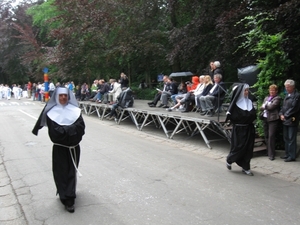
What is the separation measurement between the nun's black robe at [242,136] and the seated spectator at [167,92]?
6.43 meters

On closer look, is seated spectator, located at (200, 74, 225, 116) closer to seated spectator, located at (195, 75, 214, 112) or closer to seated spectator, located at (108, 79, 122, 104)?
seated spectator, located at (195, 75, 214, 112)

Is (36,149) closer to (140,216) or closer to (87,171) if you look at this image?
(87,171)

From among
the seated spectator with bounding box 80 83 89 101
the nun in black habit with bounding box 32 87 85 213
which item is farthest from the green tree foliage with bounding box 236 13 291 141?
the seated spectator with bounding box 80 83 89 101

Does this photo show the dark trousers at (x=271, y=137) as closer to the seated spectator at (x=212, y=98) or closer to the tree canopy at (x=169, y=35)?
the tree canopy at (x=169, y=35)

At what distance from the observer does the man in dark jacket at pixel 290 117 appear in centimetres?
677

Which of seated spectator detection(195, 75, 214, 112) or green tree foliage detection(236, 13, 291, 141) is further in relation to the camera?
seated spectator detection(195, 75, 214, 112)

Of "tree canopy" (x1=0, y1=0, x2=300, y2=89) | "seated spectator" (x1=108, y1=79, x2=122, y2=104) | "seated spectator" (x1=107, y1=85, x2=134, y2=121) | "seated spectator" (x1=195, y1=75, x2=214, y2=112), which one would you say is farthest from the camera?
"seated spectator" (x1=108, y1=79, x2=122, y2=104)

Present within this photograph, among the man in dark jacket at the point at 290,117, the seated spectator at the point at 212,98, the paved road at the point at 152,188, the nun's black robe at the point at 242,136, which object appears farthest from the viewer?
the seated spectator at the point at 212,98

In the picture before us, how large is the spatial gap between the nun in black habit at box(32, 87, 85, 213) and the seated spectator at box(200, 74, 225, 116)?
17.1 ft

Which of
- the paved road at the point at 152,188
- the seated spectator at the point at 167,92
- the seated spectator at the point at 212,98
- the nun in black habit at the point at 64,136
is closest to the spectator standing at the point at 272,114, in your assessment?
the paved road at the point at 152,188

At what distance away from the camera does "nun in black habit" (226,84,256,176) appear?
6.00 metres

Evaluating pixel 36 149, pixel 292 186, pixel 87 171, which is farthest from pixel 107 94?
pixel 292 186

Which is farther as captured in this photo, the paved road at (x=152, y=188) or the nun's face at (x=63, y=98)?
the nun's face at (x=63, y=98)

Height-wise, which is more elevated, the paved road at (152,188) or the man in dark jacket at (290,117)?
the man in dark jacket at (290,117)
